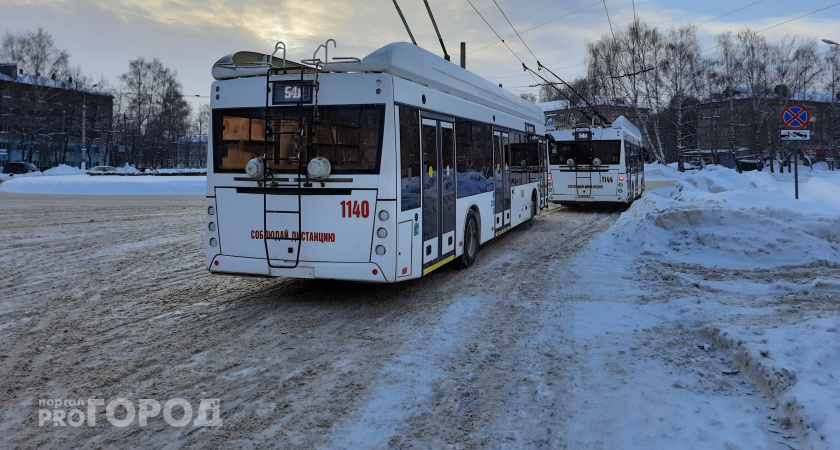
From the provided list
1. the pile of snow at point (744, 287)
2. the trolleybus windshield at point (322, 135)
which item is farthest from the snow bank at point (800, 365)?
the trolleybus windshield at point (322, 135)

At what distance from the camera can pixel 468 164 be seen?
31.4 ft

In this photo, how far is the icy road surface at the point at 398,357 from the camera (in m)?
3.69

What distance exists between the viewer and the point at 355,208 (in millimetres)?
6699

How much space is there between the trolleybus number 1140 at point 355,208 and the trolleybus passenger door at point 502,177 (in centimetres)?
520

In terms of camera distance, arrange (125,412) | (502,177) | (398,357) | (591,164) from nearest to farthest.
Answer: (125,412) → (398,357) → (502,177) → (591,164)

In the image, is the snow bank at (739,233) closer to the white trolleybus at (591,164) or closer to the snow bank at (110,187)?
the white trolleybus at (591,164)

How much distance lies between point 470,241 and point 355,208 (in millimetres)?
3594

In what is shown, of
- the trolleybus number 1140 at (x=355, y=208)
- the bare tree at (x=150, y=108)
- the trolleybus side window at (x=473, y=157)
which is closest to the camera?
the trolleybus number 1140 at (x=355, y=208)

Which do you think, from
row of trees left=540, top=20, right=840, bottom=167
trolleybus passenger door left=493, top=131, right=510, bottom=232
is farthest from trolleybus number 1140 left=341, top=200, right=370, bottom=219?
row of trees left=540, top=20, right=840, bottom=167

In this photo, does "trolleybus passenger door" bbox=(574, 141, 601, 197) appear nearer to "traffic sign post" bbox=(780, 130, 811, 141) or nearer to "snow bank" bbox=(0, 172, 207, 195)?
"traffic sign post" bbox=(780, 130, 811, 141)

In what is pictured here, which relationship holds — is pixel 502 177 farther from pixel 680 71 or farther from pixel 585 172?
pixel 680 71

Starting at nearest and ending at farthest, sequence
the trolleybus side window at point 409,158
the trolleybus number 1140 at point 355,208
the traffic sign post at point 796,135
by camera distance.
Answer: the trolleybus number 1140 at point 355,208 < the trolleybus side window at point 409,158 < the traffic sign post at point 796,135

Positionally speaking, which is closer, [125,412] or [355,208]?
[125,412]

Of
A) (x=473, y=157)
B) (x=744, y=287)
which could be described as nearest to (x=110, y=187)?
(x=473, y=157)
